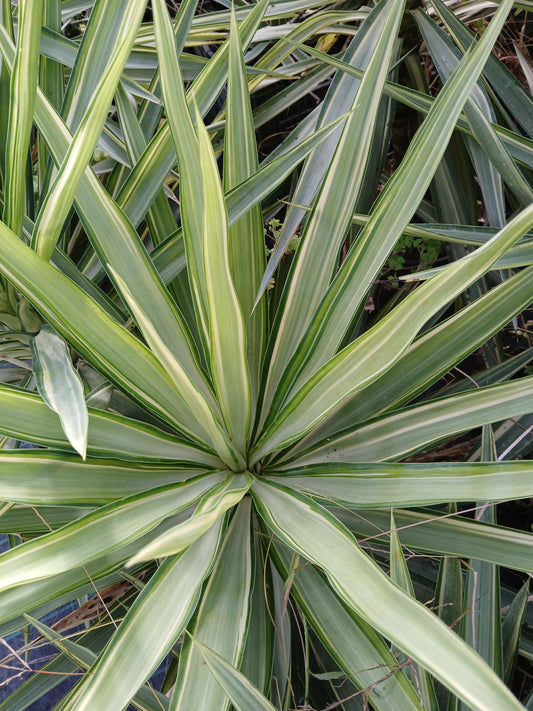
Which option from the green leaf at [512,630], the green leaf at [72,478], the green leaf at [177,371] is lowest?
the green leaf at [512,630]

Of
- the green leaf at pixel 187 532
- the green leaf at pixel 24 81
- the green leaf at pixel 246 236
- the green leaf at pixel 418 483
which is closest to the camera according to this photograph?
the green leaf at pixel 187 532

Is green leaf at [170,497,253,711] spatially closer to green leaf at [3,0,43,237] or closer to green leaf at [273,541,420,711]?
green leaf at [273,541,420,711]

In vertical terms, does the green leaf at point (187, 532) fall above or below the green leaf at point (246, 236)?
below

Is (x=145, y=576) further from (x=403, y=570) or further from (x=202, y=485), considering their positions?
(x=403, y=570)

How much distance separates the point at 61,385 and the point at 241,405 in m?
0.20

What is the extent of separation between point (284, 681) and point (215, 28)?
1138mm

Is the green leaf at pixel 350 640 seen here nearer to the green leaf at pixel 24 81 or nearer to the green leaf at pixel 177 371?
the green leaf at pixel 177 371

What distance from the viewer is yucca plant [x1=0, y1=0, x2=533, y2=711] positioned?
51 centimetres

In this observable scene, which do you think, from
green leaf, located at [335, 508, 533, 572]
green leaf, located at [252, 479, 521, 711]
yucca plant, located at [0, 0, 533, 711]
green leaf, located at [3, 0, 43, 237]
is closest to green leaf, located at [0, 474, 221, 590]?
yucca plant, located at [0, 0, 533, 711]

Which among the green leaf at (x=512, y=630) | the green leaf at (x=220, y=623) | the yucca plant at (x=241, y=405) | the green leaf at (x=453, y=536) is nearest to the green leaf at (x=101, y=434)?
the yucca plant at (x=241, y=405)

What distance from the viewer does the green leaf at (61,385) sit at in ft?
1.63

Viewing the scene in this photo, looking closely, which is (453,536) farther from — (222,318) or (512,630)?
(222,318)

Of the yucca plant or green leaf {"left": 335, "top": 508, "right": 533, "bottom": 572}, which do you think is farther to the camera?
green leaf {"left": 335, "top": 508, "right": 533, "bottom": 572}

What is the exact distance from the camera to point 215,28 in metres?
1.10
